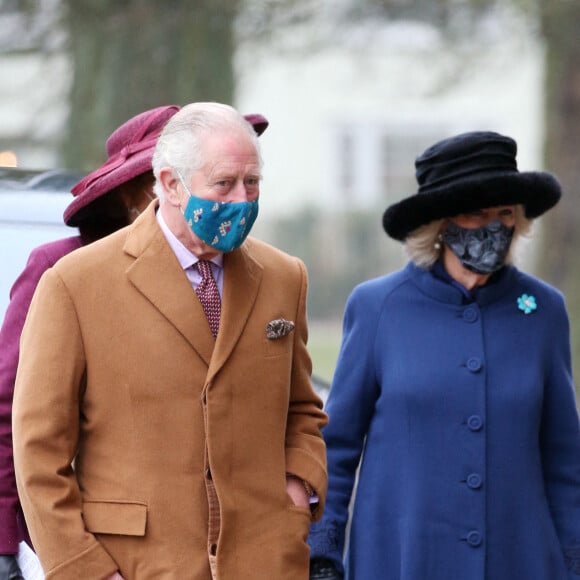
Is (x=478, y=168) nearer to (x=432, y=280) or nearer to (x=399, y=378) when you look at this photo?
(x=432, y=280)

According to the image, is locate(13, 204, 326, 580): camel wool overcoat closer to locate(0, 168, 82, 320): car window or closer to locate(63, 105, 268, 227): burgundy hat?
locate(63, 105, 268, 227): burgundy hat

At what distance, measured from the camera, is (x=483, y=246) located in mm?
4105

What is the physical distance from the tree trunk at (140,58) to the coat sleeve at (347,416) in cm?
565

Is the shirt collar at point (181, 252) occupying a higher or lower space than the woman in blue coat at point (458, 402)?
higher

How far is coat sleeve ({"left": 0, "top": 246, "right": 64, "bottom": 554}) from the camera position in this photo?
11.6 feet

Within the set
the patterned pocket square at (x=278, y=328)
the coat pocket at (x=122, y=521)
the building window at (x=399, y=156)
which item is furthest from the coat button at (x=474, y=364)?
the building window at (x=399, y=156)

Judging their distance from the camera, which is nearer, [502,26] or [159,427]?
[159,427]

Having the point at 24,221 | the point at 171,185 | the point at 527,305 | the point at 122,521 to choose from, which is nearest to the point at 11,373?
the point at 122,521

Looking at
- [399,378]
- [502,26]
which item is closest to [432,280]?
[399,378]

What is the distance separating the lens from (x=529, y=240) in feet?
14.1

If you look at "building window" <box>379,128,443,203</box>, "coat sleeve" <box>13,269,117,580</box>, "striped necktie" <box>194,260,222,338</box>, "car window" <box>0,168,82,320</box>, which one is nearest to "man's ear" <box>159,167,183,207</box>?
"striped necktie" <box>194,260,222,338</box>

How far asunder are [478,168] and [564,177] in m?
6.91

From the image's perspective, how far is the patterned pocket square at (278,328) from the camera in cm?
350

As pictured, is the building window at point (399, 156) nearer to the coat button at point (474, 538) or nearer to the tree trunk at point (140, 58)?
the tree trunk at point (140, 58)
